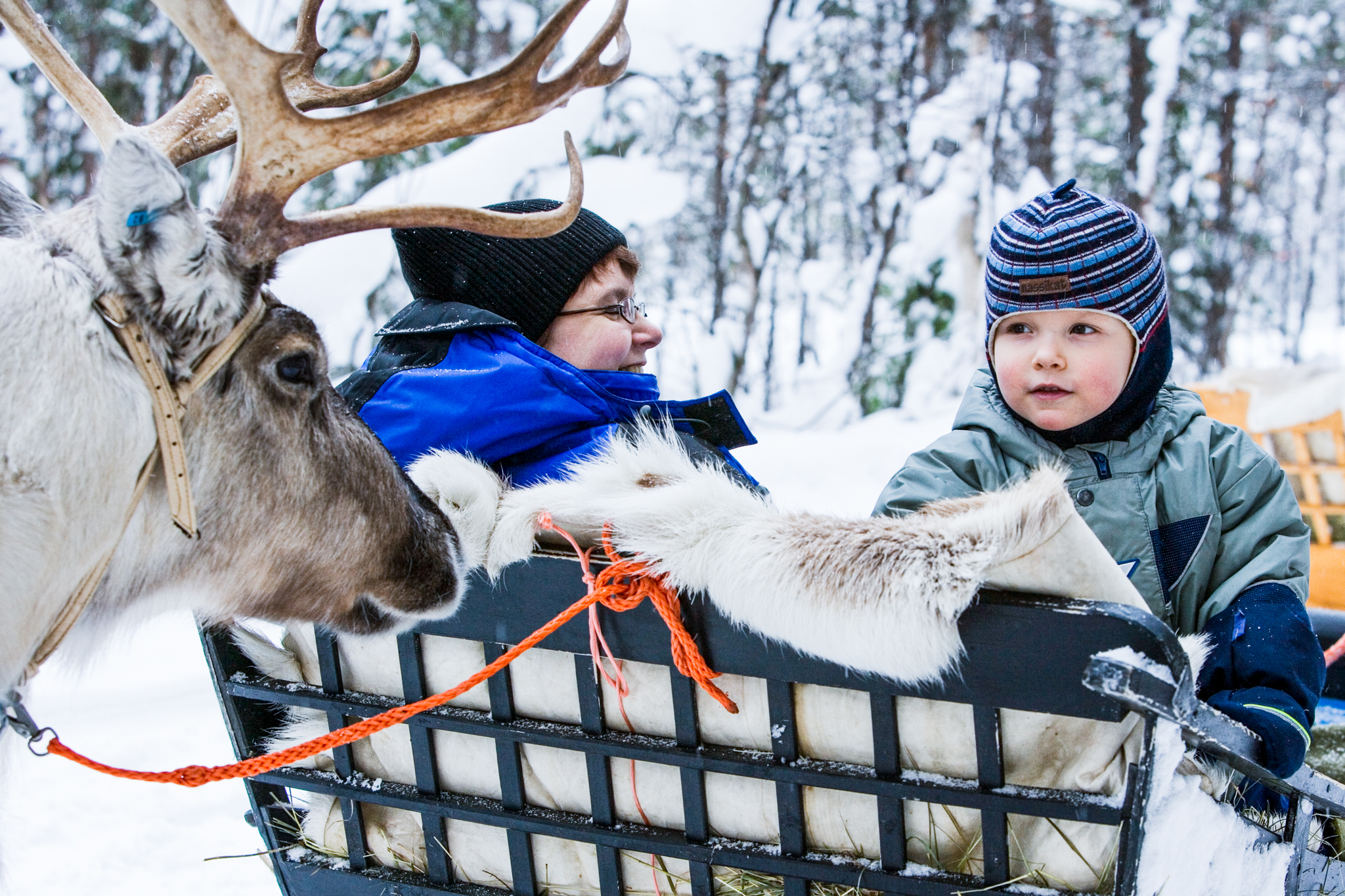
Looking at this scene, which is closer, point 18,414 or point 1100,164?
point 18,414

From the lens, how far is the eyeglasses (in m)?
2.53

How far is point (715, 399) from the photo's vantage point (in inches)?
89.3

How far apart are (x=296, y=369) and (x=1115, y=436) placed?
5.55 ft

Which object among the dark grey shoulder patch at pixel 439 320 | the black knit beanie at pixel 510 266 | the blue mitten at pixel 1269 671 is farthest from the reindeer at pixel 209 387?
the blue mitten at pixel 1269 671

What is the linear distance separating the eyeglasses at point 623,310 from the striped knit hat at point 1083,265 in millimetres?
928

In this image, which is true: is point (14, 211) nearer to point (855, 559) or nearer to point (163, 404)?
point (163, 404)

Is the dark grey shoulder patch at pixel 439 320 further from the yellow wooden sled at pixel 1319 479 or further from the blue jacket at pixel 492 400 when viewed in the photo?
the yellow wooden sled at pixel 1319 479

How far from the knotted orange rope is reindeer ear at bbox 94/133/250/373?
21.9 inches

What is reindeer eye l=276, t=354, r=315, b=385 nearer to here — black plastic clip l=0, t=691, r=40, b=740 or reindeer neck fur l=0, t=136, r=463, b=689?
reindeer neck fur l=0, t=136, r=463, b=689

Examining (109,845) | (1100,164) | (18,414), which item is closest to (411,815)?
(18,414)

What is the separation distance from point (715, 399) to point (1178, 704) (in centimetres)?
131

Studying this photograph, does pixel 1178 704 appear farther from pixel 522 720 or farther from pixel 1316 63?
pixel 1316 63

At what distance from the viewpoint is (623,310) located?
2584 millimetres

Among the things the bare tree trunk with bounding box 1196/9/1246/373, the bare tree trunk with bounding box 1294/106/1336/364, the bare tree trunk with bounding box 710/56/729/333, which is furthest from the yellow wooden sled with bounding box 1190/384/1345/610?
the bare tree trunk with bounding box 1294/106/1336/364
